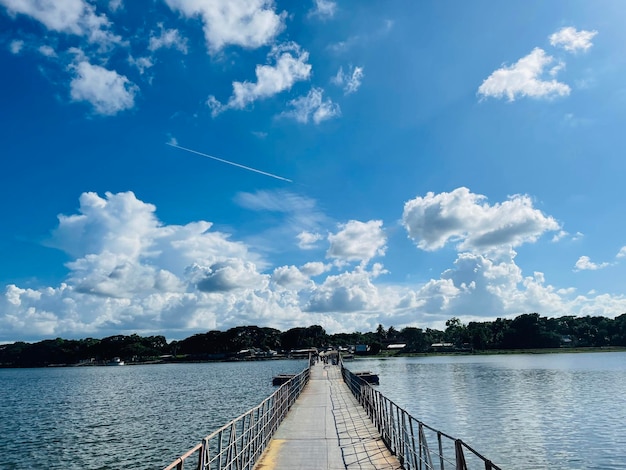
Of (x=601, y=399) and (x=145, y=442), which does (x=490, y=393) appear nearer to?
(x=601, y=399)

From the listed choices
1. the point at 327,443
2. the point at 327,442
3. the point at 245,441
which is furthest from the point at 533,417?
the point at 245,441

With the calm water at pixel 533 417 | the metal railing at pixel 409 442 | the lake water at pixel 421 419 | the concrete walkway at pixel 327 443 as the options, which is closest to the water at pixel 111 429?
the lake water at pixel 421 419

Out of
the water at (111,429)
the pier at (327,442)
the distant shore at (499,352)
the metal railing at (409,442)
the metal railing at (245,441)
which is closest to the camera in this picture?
the metal railing at (245,441)

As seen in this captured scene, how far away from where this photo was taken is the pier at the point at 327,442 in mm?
10883

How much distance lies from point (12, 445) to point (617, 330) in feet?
562

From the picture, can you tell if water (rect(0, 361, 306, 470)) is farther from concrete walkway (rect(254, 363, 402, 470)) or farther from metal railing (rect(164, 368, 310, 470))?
concrete walkway (rect(254, 363, 402, 470))

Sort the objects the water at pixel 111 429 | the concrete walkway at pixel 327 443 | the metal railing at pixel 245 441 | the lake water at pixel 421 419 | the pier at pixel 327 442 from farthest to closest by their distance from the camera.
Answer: the water at pixel 111 429 → the lake water at pixel 421 419 → the concrete walkway at pixel 327 443 → the pier at pixel 327 442 → the metal railing at pixel 245 441

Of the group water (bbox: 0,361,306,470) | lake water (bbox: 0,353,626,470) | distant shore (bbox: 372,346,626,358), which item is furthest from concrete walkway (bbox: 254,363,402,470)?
distant shore (bbox: 372,346,626,358)

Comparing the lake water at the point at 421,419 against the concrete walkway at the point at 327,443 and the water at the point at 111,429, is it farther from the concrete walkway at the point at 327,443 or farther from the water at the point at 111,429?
the concrete walkway at the point at 327,443

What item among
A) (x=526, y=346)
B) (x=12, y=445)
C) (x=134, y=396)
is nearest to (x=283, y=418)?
(x=12, y=445)

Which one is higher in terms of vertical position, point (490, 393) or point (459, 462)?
point (459, 462)

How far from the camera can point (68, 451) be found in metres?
27.6

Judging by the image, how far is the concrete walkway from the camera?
42.2ft

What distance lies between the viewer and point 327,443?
50.5 ft
